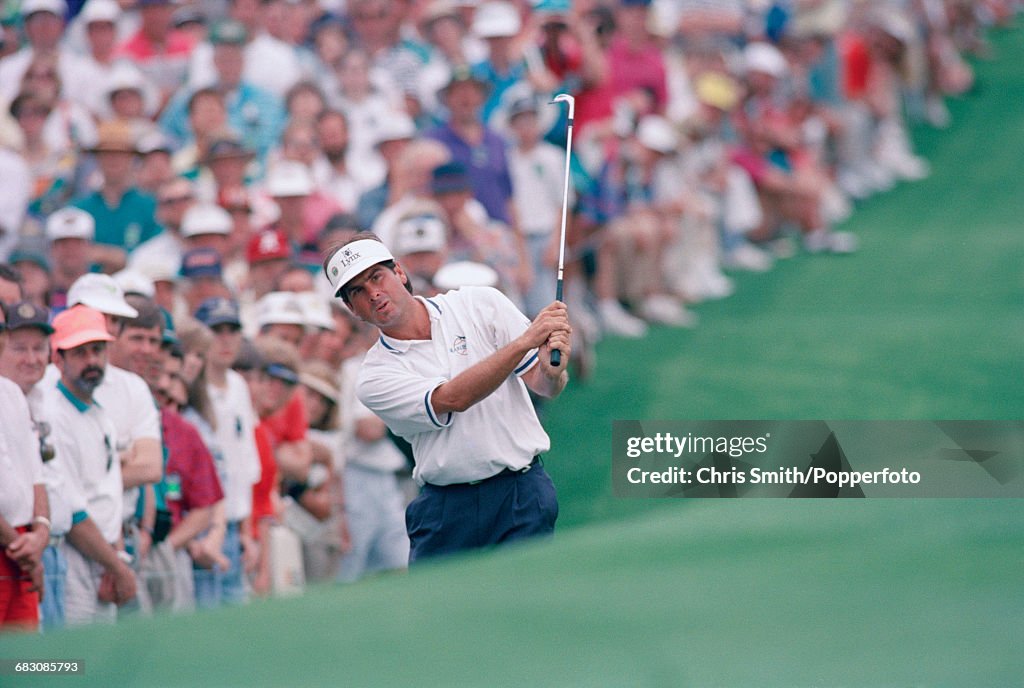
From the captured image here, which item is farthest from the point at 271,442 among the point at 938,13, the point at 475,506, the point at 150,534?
the point at 938,13

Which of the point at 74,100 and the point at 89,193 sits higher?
the point at 74,100

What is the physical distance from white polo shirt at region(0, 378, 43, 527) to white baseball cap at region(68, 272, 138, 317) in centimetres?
59

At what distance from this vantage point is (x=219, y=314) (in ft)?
17.9

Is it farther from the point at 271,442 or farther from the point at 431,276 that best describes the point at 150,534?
the point at 431,276

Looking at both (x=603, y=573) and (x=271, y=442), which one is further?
(x=271, y=442)

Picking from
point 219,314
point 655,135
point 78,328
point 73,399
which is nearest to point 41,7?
point 219,314

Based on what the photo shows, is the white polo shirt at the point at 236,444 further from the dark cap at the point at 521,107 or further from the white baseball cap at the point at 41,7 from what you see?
the white baseball cap at the point at 41,7

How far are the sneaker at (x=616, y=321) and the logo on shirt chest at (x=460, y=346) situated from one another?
3749 mm

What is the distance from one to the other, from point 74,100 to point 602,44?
2.55m

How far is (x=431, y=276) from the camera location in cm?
623

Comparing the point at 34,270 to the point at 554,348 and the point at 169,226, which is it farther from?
the point at 554,348

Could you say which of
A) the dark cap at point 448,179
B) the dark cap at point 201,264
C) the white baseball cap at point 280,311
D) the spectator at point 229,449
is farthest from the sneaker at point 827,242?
the spectator at point 229,449

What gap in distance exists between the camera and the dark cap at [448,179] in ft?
22.4

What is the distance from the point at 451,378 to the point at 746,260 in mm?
5216
